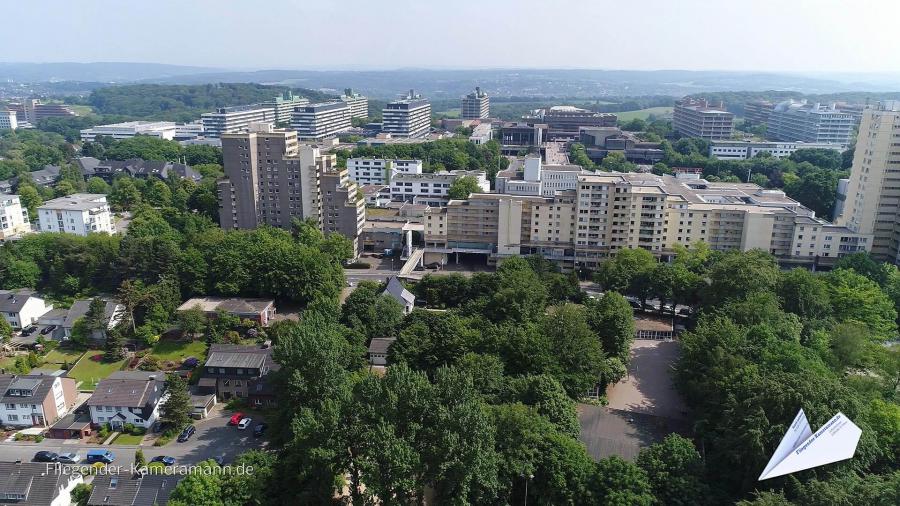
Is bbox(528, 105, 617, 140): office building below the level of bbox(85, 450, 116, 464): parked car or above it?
above

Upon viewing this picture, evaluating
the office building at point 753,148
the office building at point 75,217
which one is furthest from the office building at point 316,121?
the office building at point 753,148

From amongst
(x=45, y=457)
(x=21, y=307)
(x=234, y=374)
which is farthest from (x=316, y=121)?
(x=45, y=457)

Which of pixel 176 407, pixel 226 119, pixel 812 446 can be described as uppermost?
pixel 226 119

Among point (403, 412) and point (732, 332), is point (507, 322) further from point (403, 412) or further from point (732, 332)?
point (403, 412)

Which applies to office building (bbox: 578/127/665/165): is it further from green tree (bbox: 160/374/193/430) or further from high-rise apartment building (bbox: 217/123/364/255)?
green tree (bbox: 160/374/193/430)

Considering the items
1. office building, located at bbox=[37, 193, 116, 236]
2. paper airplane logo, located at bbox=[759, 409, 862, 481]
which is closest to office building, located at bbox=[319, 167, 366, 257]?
office building, located at bbox=[37, 193, 116, 236]

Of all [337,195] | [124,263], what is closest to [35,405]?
[124,263]

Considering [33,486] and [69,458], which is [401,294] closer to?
[69,458]

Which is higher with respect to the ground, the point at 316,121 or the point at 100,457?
the point at 316,121
